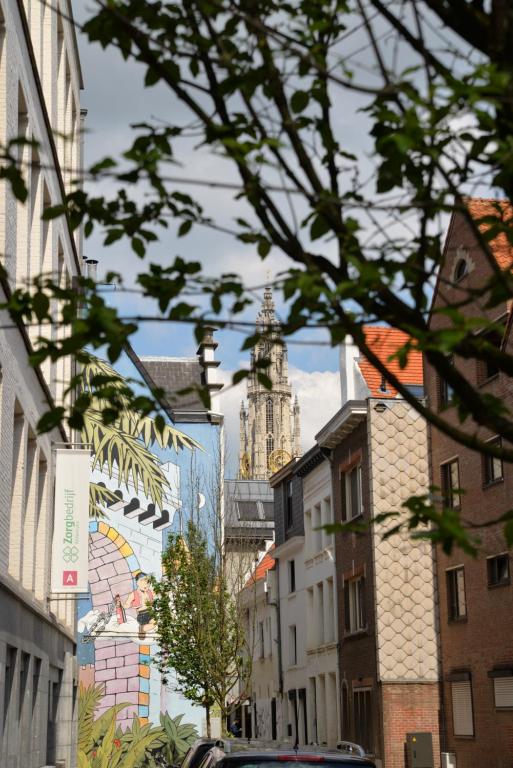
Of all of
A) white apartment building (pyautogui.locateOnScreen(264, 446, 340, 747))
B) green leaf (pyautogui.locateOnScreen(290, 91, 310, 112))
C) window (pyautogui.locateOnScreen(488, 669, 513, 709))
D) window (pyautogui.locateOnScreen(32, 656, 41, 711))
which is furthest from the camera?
white apartment building (pyautogui.locateOnScreen(264, 446, 340, 747))

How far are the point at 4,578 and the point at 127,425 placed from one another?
114 ft

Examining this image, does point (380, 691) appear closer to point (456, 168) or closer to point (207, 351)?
point (207, 351)

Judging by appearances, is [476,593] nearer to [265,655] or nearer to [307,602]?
[307,602]

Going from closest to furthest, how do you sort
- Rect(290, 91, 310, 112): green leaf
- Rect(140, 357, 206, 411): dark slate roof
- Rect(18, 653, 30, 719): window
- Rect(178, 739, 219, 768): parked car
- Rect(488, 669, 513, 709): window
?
1. Rect(290, 91, 310, 112): green leaf
2. Rect(178, 739, 219, 768): parked car
3. Rect(18, 653, 30, 719): window
4. Rect(488, 669, 513, 709): window
5. Rect(140, 357, 206, 411): dark slate roof

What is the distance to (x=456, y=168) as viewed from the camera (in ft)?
20.3

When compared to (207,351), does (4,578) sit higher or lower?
lower

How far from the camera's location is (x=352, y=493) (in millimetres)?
39906

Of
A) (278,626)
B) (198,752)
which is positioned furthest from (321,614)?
(198,752)

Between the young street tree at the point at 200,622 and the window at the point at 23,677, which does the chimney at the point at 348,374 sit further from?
the window at the point at 23,677

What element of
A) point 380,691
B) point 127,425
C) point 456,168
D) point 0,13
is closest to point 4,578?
point 0,13

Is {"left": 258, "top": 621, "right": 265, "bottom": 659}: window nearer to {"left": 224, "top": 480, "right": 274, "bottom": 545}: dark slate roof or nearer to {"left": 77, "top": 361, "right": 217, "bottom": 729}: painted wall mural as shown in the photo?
{"left": 77, "top": 361, "right": 217, "bottom": 729}: painted wall mural

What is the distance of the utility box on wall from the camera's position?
109 feet

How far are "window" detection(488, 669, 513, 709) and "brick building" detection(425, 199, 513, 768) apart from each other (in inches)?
0.9

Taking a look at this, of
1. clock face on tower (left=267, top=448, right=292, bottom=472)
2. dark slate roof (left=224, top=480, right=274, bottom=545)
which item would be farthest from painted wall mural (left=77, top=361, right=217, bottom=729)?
clock face on tower (left=267, top=448, right=292, bottom=472)
